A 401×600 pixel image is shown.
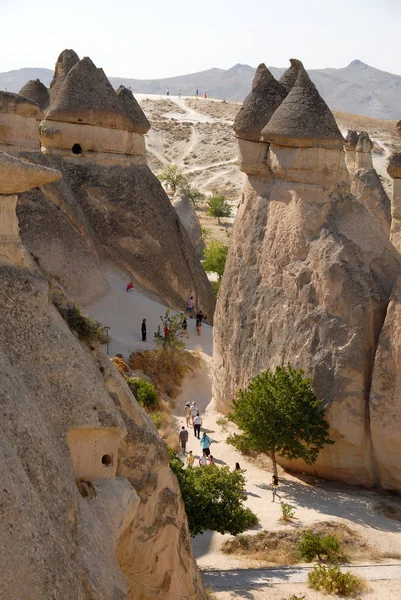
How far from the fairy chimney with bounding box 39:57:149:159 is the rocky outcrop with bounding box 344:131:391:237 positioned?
6.19 metres

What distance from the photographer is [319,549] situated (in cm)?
998

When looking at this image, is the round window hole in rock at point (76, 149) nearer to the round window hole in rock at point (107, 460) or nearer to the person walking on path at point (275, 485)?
the person walking on path at point (275, 485)

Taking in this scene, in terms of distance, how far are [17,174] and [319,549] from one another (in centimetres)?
→ 669

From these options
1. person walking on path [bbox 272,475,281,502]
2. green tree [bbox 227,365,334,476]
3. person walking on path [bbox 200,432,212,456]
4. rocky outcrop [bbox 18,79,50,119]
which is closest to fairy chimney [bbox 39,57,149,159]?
rocky outcrop [bbox 18,79,50,119]

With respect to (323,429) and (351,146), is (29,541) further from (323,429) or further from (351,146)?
(351,146)

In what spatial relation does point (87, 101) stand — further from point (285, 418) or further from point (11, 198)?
point (11, 198)

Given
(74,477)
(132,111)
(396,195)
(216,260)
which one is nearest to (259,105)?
(396,195)

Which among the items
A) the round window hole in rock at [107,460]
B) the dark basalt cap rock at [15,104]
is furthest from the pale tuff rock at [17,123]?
the round window hole in rock at [107,460]

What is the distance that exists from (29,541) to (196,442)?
10.5 m

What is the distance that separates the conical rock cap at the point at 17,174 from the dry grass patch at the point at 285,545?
20.8 feet

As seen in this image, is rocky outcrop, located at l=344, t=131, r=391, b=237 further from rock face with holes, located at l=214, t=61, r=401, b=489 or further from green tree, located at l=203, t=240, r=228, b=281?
rock face with holes, located at l=214, t=61, r=401, b=489

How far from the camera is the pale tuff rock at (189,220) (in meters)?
31.8

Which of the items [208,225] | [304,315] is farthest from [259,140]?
[208,225]

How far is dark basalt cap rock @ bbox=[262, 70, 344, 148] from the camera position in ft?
43.3
